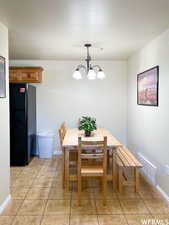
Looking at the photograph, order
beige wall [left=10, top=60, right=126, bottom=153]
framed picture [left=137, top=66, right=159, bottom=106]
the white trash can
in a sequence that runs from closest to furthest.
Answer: framed picture [left=137, top=66, right=159, bottom=106]
the white trash can
beige wall [left=10, top=60, right=126, bottom=153]

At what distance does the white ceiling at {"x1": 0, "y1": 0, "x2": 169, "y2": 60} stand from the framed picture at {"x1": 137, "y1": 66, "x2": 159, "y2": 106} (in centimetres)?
56

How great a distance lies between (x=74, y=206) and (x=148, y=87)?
231 cm

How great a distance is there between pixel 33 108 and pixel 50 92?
621 mm

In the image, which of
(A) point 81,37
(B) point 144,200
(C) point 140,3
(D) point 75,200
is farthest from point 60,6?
(B) point 144,200

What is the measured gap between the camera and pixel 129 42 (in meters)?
3.84

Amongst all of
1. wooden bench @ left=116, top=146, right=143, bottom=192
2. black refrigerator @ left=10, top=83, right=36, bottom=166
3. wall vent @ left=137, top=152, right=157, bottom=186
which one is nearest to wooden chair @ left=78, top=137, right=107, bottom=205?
wooden bench @ left=116, top=146, right=143, bottom=192

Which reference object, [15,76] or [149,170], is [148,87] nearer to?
[149,170]

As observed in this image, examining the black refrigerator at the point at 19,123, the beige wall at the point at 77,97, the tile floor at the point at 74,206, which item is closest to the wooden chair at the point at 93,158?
the tile floor at the point at 74,206

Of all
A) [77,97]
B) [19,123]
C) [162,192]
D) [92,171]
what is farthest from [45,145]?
[162,192]

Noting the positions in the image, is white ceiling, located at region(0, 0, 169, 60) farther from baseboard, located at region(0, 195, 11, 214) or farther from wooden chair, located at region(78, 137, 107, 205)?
baseboard, located at region(0, 195, 11, 214)

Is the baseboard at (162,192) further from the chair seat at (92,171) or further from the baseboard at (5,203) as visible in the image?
the baseboard at (5,203)

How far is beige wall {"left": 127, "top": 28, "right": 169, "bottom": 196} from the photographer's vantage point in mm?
3152

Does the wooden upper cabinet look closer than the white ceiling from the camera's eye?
No

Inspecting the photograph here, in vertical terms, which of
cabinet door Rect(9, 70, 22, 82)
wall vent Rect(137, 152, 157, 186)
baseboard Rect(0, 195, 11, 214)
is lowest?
baseboard Rect(0, 195, 11, 214)
